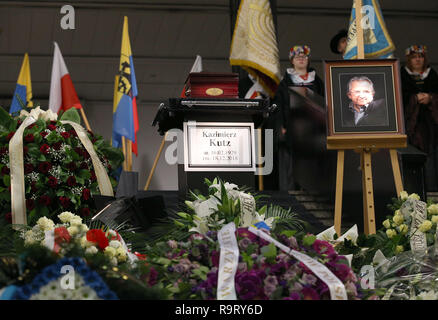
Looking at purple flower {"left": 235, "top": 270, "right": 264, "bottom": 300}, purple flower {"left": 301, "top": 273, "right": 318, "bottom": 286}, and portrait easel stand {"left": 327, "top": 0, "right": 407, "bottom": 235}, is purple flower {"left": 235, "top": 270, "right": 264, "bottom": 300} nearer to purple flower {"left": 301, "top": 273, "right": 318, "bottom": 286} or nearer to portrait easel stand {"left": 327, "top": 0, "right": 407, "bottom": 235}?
purple flower {"left": 301, "top": 273, "right": 318, "bottom": 286}

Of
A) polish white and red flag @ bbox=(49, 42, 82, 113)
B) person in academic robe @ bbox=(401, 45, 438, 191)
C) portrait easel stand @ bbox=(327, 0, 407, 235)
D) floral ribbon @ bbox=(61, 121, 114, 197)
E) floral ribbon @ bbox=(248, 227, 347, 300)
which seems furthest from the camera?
polish white and red flag @ bbox=(49, 42, 82, 113)

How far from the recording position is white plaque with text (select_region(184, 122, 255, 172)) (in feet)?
11.9

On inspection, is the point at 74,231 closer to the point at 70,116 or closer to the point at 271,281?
the point at 271,281

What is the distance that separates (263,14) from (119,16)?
463 centimetres

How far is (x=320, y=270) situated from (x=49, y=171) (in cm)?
144

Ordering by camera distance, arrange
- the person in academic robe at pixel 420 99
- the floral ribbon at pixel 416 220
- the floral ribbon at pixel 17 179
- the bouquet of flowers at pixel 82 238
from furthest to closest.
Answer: the person in academic robe at pixel 420 99, the floral ribbon at pixel 17 179, the floral ribbon at pixel 416 220, the bouquet of flowers at pixel 82 238

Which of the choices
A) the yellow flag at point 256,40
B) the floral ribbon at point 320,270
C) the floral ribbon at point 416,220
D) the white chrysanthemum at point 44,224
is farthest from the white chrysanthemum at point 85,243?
the yellow flag at point 256,40

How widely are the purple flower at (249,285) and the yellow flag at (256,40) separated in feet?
14.7

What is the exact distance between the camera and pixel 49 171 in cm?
270

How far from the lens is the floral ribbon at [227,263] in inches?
59.8

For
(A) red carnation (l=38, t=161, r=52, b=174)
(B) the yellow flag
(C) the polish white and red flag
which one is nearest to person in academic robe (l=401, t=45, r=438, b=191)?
(B) the yellow flag

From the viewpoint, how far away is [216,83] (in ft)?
12.3

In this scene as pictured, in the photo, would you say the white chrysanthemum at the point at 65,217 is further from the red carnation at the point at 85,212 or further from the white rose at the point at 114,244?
the red carnation at the point at 85,212

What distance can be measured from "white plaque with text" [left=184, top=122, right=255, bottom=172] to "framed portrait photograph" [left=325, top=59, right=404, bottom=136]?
0.50 meters
